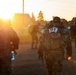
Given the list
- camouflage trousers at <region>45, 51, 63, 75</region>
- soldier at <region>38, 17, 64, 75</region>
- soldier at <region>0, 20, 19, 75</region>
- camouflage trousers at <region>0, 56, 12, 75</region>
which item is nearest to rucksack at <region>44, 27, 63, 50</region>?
soldier at <region>38, 17, 64, 75</region>

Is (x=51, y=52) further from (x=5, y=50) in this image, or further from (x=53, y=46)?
(x=5, y=50)

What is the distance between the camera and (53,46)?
879 centimetres

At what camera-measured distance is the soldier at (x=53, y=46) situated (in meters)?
8.77

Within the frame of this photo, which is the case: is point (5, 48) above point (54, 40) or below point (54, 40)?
below

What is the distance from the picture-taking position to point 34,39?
82.7 feet

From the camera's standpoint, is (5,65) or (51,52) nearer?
(5,65)

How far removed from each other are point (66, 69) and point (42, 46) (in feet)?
16.7

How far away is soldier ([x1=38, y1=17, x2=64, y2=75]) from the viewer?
8.77 m

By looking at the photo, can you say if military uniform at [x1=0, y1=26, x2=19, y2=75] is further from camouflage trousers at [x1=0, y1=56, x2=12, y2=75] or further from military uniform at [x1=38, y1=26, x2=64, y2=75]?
military uniform at [x1=38, y1=26, x2=64, y2=75]

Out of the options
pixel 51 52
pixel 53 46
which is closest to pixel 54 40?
pixel 53 46

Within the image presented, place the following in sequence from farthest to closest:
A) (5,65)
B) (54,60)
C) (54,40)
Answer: (54,60) → (54,40) → (5,65)

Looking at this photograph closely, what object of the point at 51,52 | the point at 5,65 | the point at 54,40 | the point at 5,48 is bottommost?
the point at 5,65

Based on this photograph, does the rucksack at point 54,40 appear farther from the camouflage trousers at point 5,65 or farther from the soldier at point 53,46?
the camouflage trousers at point 5,65

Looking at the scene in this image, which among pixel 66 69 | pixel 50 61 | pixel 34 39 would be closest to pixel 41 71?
pixel 66 69
